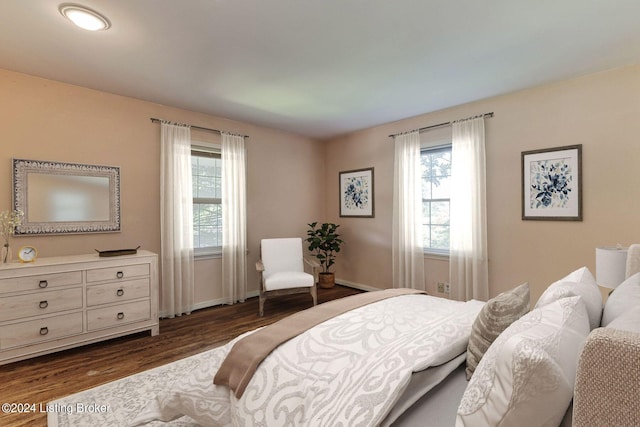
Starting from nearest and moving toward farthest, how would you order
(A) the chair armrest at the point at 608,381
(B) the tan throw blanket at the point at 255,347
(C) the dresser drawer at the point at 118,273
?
(A) the chair armrest at the point at 608,381, (B) the tan throw blanket at the point at 255,347, (C) the dresser drawer at the point at 118,273

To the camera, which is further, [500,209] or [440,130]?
[440,130]

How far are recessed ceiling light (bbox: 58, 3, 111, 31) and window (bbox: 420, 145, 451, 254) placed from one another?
365 cm

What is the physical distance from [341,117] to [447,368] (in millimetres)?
3559

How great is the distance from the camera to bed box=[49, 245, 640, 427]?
0.59 meters

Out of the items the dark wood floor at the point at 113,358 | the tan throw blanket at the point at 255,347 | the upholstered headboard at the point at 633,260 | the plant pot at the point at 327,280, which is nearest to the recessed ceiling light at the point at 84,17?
the tan throw blanket at the point at 255,347

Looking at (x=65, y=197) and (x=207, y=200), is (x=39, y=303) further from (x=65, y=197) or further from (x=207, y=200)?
(x=207, y=200)

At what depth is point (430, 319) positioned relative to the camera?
68.9 inches

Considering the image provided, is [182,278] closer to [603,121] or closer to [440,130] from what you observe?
[440,130]

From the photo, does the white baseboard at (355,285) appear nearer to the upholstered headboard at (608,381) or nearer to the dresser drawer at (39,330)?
the dresser drawer at (39,330)

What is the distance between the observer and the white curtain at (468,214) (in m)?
3.50

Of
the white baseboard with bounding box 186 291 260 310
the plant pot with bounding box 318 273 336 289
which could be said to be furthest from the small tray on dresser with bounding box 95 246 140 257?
the plant pot with bounding box 318 273 336 289

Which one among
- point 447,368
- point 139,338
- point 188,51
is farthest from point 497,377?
point 139,338

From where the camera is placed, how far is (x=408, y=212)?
4.14 m

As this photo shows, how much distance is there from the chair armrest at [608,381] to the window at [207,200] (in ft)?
13.4
